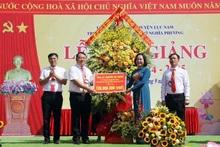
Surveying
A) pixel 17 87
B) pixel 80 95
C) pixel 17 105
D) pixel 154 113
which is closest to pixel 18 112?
pixel 17 105

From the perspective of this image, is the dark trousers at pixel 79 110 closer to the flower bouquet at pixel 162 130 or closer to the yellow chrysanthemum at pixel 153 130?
the flower bouquet at pixel 162 130

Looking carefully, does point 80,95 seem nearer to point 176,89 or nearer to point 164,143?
point 176,89

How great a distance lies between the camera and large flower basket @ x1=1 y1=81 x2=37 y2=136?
25.3ft

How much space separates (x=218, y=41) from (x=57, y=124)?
11.3ft

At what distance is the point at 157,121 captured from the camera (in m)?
4.33

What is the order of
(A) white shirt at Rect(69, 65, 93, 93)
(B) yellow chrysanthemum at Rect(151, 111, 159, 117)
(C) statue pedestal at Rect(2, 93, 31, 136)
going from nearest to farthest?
1. (B) yellow chrysanthemum at Rect(151, 111, 159, 117)
2. (A) white shirt at Rect(69, 65, 93, 93)
3. (C) statue pedestal at Rect(2, 93, 31, 136)

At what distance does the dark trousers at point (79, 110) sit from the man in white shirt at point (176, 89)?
0.96 meters

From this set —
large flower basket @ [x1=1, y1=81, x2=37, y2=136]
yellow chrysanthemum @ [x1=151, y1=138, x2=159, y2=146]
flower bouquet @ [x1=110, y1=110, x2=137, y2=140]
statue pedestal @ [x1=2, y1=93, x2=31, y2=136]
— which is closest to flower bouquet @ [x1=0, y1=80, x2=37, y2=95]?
large flower basket @ [x1=1, y1=81, x2=37, y2=136]

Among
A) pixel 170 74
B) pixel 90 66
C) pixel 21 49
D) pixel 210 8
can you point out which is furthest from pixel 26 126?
pixel 210 8

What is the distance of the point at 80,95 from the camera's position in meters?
5.77

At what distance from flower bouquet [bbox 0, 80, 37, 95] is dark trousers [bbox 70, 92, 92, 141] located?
6.74ft

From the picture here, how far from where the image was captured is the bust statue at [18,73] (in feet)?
25.8

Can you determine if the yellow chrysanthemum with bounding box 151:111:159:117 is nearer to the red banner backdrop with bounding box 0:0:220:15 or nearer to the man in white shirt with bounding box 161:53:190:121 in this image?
the man in white shirt with bounding box 161:53:190:121

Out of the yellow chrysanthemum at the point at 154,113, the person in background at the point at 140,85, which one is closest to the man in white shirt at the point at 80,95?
the person in background at the point at 140,85
